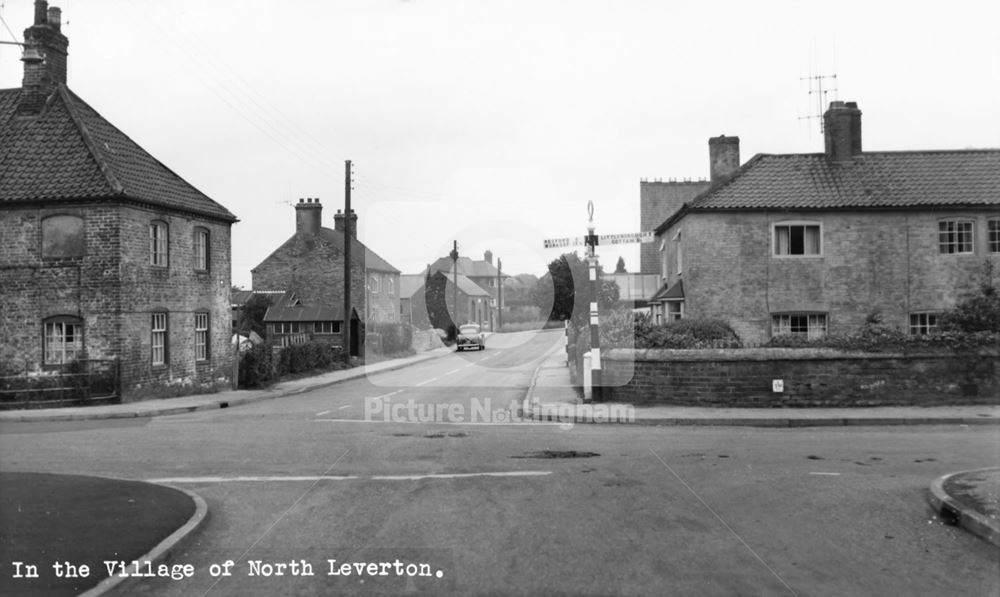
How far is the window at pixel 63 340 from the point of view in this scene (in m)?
22.1

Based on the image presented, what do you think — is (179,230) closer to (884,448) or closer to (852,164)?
(884,448)

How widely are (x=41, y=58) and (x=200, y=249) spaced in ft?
23.7

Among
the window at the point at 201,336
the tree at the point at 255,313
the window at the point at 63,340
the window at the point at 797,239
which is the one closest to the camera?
the window at the point at 63,340

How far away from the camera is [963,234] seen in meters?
25.7

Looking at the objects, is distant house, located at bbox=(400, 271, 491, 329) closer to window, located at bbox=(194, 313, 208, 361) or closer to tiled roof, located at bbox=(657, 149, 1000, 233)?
window, located at bbox=(194, 313, 208, 361)

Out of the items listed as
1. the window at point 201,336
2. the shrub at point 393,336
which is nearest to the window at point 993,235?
the window at point 201,336

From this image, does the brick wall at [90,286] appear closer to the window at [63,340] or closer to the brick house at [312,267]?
the window at [63,340]

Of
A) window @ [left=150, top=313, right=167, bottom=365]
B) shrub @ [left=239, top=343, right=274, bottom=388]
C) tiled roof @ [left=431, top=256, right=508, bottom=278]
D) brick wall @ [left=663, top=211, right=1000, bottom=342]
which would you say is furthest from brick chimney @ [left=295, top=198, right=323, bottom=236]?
tiled roof @ [left=431, top=256, right=508, bottom=278]

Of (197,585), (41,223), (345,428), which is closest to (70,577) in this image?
(197,585)

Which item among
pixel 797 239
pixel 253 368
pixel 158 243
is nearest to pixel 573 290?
pixel 797 239

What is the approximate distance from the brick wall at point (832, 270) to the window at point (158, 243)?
53.4ft

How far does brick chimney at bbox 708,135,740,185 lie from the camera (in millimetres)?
30672

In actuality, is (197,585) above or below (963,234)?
below

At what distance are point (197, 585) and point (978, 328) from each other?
19393mm
